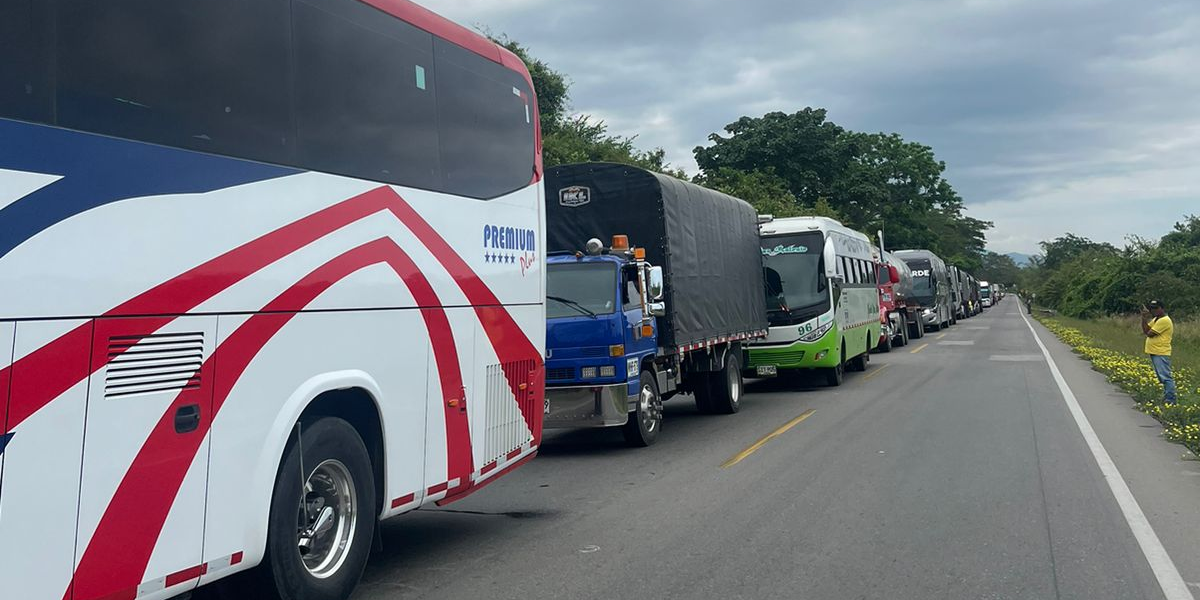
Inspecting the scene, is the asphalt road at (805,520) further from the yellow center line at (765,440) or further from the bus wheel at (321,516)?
the bus wheel at (321,516)

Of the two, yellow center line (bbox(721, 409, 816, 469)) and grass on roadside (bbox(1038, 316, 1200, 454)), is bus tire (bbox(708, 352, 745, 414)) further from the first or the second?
grass on roadside (bbox(1038, 316, 1200, 454))

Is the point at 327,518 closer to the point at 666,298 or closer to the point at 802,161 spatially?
the point at 666,298

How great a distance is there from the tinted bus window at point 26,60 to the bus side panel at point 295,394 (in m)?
1.24

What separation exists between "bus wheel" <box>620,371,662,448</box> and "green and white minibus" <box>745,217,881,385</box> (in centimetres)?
671

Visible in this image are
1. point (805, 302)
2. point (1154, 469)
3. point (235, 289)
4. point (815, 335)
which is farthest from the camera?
point (805, 302)

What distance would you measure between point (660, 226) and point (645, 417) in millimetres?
2515

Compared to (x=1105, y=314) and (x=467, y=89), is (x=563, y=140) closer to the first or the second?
(x=467, y=89)

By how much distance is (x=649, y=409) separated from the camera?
40.7 feet

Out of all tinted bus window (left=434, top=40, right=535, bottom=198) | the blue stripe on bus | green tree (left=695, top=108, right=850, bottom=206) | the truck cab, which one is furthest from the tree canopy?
the blue stripe on bus

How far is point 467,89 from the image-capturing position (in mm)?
7301

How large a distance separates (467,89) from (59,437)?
13.7 ft

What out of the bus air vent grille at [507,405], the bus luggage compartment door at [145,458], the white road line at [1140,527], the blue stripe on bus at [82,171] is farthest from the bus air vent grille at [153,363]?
the white road line at [1140,527]

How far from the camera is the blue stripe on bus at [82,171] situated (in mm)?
3654

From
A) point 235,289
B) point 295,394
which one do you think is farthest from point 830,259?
point 235,289
